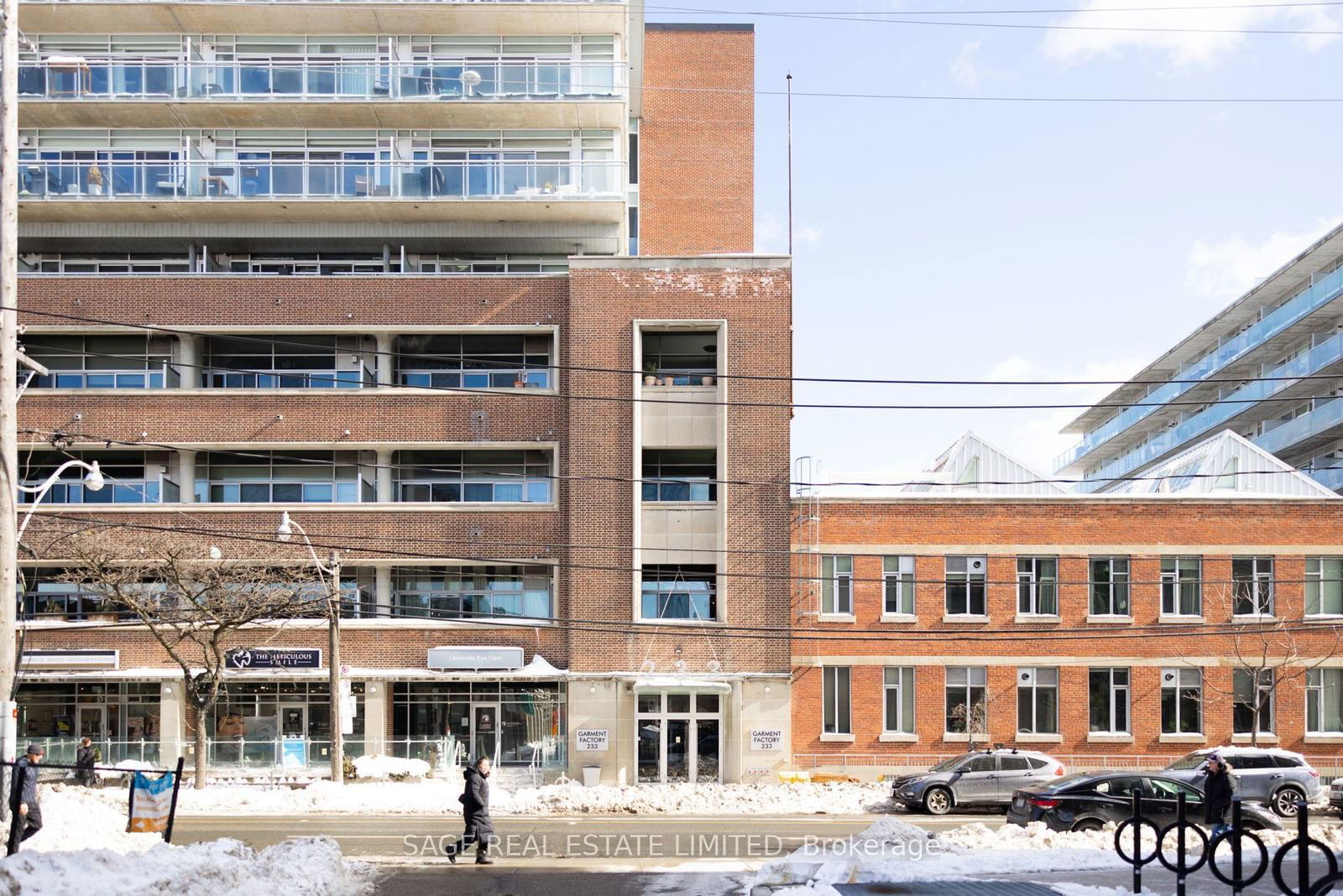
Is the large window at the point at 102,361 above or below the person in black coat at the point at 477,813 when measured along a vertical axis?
above

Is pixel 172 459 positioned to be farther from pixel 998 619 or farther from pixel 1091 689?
pixel 1091 689

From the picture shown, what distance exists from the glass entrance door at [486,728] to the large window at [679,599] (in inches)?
214

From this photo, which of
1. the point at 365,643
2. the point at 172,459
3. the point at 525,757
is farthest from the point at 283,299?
the point at 525,757

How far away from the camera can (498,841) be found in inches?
945

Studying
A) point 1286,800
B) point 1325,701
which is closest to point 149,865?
point 1286,800

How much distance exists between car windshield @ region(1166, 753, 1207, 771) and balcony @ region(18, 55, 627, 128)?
26033 mm

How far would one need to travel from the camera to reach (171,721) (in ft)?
131

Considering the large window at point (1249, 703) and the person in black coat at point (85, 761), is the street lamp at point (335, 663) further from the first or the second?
the large window at point (1249, 703)

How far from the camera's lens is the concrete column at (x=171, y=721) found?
39344 mm

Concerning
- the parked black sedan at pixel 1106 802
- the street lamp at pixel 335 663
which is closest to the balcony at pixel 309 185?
the street lamp at pixel 335 663

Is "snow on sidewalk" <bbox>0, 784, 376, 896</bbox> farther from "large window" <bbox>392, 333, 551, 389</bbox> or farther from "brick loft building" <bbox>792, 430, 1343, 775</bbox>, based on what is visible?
"brick loft building" <bbox>792, 430, 1343, 775</bbox>

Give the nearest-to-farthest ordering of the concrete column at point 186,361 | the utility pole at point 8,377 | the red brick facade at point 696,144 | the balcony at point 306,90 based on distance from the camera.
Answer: the utility pole at point 8,377 → the concrete column at point 186,361 → the balcony at point 306,90 → the red brick facade at point 696,144

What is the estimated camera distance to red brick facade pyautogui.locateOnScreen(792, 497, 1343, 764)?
39.9m

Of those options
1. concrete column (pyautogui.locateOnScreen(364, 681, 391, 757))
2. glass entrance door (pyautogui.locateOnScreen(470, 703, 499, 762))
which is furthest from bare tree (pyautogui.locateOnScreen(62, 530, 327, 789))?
glass entrance door (pyautogui.locateOnScreen(470, 703, 499, 762))
